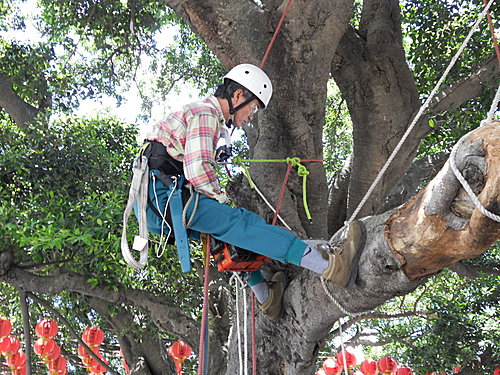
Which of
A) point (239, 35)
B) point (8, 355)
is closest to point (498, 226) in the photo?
point (239, 35)

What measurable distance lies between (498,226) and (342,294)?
38.0 inches

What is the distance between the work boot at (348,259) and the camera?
7.81ft

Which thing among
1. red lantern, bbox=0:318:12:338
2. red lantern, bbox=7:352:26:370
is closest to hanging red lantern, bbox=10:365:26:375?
red lantern, bbox=7:352:26:370

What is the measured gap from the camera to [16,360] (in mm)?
7027

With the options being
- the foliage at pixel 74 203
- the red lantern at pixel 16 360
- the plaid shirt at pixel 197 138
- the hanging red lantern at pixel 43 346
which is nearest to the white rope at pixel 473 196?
the plaid shirt at pixel 197 138

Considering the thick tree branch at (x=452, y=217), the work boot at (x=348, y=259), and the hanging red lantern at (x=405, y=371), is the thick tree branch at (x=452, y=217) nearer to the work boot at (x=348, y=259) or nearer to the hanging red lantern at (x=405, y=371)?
the work boot at (x=348, y=259)

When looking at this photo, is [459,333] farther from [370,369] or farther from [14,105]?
[14,105]

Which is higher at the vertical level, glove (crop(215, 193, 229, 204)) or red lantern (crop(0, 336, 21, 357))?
red lantern (crop(0, 336, 21, 357))

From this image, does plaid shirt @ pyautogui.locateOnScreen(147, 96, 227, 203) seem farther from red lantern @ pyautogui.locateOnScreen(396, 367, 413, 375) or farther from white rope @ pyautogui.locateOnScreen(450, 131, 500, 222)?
red lantern @ pyautogui.locateOnScreen(396, 367, 413, 375)

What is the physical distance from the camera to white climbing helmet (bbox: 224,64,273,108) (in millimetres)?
2920

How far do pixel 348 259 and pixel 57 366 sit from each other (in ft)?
17.8

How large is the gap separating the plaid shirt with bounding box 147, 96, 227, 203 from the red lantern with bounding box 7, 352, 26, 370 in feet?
17.4

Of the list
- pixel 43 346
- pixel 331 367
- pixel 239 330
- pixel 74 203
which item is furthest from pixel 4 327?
pixel 239 330

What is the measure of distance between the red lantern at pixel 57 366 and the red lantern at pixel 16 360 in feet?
2.03
